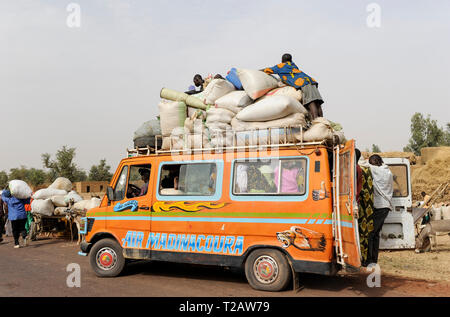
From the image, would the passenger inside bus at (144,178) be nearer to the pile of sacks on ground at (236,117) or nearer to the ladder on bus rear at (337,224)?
the pile of sacks on ground at (236,117)

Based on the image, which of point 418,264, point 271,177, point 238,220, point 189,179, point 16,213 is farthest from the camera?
point 16,213

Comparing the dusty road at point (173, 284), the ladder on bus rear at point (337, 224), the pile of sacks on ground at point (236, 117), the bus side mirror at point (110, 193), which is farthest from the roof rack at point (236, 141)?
the dusty road at point (173, 284)

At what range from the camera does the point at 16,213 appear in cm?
1205

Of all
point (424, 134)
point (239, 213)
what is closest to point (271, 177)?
point (239, 213)

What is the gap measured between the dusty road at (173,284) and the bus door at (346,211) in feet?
2.71

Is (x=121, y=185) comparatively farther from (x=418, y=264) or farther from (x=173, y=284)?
(x=418, y=264)

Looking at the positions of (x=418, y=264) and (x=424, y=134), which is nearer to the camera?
(x=418, y=264)

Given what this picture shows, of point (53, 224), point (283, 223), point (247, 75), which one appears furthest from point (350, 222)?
point (53, 224)

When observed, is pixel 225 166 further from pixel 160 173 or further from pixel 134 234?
pixel 134 234

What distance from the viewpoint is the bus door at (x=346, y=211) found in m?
5.51

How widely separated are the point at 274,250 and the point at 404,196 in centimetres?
319

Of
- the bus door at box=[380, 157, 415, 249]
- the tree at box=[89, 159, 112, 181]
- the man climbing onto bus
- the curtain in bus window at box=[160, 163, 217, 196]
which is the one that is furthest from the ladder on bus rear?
the tree at box=[89, 159, 112, 181]

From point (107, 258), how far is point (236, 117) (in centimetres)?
334

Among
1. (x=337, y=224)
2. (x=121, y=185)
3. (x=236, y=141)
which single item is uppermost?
(x=236, y=141)
